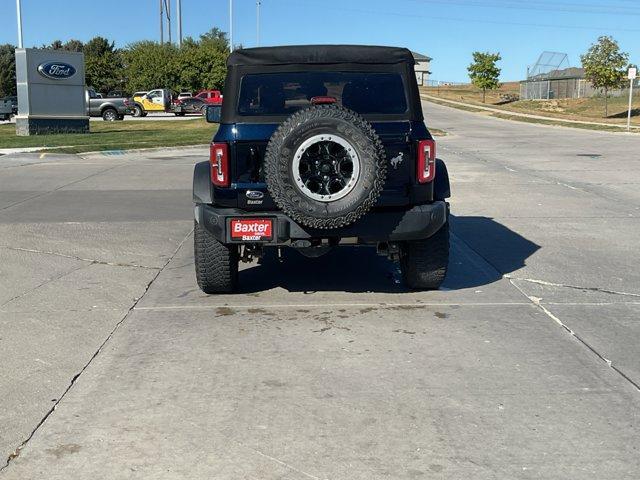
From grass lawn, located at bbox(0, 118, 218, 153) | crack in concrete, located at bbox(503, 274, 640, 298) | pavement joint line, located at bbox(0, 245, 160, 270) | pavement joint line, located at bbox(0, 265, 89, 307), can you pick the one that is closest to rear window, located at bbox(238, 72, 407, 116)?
crack in concrete, located at bbox(503, 274, 640, 298)

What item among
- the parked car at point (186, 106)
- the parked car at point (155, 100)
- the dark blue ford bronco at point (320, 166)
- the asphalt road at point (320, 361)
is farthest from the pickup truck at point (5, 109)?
the dark blue ford bronco at point (320, 166)

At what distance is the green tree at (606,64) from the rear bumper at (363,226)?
151ft

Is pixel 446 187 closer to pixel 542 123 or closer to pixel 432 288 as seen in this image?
pixel 432 288

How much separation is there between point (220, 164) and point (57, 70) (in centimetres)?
2553

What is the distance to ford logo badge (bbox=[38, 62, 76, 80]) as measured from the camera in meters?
28.5

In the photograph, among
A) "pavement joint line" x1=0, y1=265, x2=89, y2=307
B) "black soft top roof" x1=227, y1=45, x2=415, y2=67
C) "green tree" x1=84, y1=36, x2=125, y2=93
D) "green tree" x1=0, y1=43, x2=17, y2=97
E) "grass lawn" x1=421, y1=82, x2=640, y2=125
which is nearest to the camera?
"black soft top roof" x1=227, y1=45, x2=415, y2=67

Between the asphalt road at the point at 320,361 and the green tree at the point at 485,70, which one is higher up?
the green tree at the point at 485,70

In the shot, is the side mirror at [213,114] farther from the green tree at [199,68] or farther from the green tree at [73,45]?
the green tree at [73,45]

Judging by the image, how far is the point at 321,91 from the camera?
6.20 metres

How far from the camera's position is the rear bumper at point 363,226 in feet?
18.9

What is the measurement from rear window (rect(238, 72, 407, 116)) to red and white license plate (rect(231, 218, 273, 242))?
87 centimetres

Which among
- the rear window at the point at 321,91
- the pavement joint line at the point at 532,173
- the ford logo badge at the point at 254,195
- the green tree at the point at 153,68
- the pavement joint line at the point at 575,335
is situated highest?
the green tree at the point at 153,68

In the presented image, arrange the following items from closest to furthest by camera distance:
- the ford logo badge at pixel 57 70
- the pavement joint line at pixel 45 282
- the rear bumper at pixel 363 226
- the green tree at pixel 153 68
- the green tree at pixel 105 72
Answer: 1. the rear bumper at pixel 363 226
2. the pavement joint line at pixel 45 282
3. the ford logo badge at pixel 57 70
4. the green tree at pixel 153 68
5. the green tree at pixel 105 72

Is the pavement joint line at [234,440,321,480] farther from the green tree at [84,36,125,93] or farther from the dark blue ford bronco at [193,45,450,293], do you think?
the green tree at [84,36,125,93]
